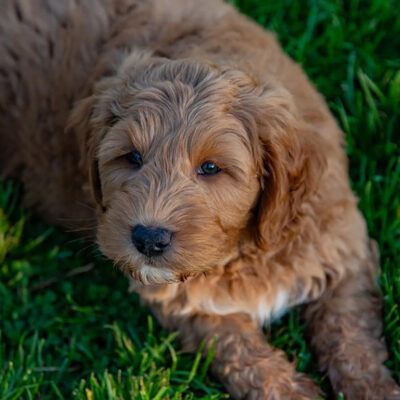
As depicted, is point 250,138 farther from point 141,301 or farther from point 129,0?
point 129,0

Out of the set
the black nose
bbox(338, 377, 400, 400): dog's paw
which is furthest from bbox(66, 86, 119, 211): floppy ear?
bbox(338, 377, 400, 400): dog's paw

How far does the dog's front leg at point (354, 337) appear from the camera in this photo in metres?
3.70

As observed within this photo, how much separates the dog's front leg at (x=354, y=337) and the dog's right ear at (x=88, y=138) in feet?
4.32

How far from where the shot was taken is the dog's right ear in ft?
11.8

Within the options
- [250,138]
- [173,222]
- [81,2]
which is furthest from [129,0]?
[173,222]

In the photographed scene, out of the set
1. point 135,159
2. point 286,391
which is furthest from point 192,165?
point 286,391

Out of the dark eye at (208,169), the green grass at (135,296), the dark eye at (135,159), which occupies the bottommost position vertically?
the green grass at (135,296)

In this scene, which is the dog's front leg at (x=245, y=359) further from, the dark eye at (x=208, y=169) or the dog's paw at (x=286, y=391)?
the dark eye at (x=208, y=169)

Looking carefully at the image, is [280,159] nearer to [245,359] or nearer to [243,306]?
[243,306]

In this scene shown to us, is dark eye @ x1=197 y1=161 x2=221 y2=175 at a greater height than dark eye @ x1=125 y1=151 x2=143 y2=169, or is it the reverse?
dark eye @ x1=197 y1=161 x2=221 y2=175

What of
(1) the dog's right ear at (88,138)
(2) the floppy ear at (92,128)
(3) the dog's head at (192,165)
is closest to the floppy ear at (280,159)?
(3) the dog's head at (192,165)

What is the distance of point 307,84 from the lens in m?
4.05

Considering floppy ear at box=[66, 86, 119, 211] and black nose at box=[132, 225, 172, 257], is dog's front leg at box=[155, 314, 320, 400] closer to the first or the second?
floppy ear at box=[66, 86, 119, 211]

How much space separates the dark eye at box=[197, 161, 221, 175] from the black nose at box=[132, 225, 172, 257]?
1.13 feet
